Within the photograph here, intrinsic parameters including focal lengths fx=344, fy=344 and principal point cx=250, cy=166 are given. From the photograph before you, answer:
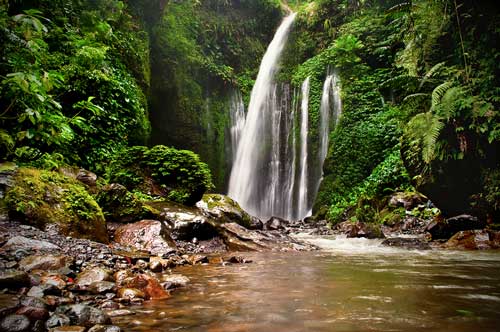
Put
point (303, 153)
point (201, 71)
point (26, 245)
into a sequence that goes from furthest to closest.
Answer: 1. point (201, 71)
2. point (303, 153)
3. point (26, 245)

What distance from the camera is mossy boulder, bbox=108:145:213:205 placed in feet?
26.4

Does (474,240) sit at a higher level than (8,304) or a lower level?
higher

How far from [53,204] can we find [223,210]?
14.1 feet

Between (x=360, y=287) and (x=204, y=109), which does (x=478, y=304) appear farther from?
(x=204, y=109)

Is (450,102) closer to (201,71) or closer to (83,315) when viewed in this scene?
(83,315)

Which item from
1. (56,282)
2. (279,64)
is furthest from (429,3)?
(279,64)

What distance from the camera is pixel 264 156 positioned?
1639 centimetres

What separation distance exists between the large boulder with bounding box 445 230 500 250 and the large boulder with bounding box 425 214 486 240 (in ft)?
1.20

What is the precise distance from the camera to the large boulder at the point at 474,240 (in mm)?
5938

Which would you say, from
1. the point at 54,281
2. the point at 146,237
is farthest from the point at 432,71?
the point at 54,281

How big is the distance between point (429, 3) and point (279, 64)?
42.0 feet

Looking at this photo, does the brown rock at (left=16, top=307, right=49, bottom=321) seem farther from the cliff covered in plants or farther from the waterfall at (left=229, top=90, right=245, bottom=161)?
the waterfall at (left=229, top=90, right=245, bottom=161)

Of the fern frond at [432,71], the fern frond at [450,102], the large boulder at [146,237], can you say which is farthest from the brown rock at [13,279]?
the fern frond at [432,71]

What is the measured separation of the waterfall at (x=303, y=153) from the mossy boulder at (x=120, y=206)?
30.0ft
